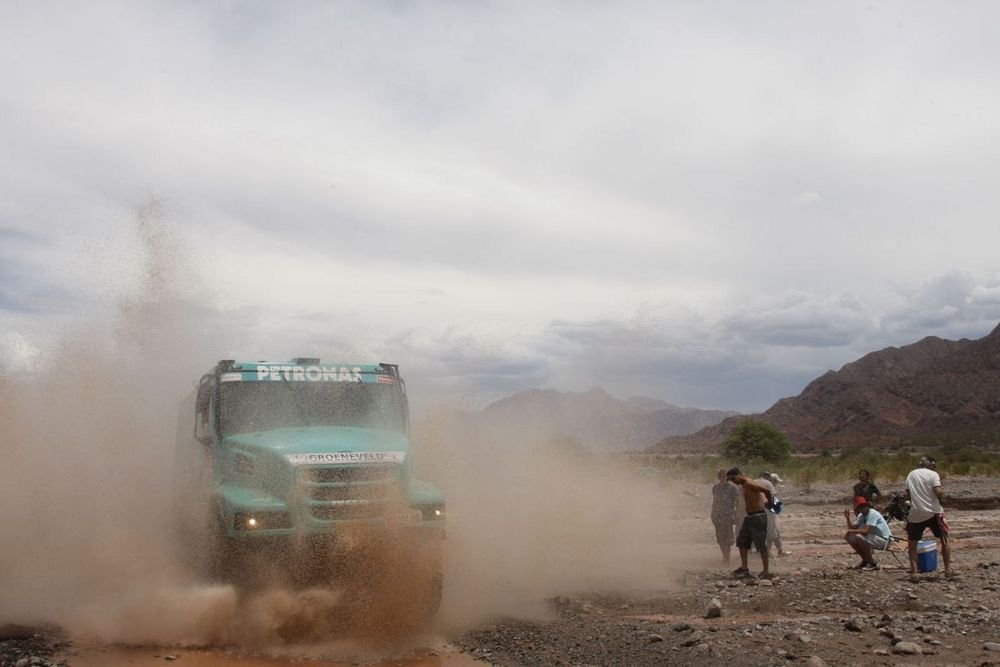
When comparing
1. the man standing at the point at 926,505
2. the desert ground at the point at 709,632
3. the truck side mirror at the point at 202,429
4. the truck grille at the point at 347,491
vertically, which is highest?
the truck side mirror at the point at 202,429

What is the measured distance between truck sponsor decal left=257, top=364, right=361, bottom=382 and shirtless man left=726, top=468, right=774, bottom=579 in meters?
5.80

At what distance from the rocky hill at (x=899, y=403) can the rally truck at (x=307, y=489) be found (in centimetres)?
7972

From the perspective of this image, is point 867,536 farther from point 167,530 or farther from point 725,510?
point 167,530

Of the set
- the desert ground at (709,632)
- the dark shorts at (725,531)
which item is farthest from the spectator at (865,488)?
the dark shorts at (725,531)

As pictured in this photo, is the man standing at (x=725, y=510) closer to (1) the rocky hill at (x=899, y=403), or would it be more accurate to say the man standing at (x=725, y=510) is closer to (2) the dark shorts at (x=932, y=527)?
(2) the dark shorts at (x=932, y=527)

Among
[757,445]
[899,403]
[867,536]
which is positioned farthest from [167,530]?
[899,403]

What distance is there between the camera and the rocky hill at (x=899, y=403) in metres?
96.7

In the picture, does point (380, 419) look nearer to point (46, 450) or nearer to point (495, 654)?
point (495, 654)

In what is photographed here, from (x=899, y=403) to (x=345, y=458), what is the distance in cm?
11622

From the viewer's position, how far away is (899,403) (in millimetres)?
113375

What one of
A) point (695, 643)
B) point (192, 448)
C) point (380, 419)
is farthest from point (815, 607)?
point (192, 448)

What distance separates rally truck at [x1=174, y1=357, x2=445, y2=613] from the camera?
905cm

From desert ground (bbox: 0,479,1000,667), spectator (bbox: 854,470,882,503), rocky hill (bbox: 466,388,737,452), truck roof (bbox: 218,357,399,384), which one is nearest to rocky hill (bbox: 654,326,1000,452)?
rocky hill (bbox: 466,388,737,452)

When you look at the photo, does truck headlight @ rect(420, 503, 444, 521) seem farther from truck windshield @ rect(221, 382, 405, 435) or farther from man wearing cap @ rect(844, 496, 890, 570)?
man wearing cap @ rect(844, 496, 890, 570)
